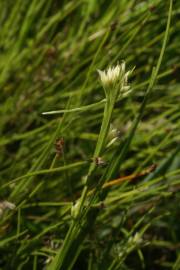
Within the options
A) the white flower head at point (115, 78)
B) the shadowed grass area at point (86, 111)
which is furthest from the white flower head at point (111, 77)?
the shadowed grass area at point (86, 111)

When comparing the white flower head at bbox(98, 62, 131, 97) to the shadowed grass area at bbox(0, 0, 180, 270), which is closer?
the white flower head at bbox(98, 62, 131, 97)

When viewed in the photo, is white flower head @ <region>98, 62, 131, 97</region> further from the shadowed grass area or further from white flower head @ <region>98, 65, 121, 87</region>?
the shadowed grass area

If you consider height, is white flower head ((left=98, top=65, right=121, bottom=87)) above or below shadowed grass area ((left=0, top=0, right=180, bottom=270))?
above

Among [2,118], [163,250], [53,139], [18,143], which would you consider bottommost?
[163,250]

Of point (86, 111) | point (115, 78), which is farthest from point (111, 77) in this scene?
point (86, 111)

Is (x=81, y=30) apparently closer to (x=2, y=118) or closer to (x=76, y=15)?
(x=76, y=15)

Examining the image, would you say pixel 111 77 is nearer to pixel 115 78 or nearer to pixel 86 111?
pixel 115 78

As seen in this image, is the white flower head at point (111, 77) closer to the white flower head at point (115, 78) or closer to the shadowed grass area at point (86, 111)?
the white flower head at point (115, 78)

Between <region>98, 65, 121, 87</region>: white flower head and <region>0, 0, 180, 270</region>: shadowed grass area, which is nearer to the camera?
<region>98, 65, 121, 87</region>: white flower head

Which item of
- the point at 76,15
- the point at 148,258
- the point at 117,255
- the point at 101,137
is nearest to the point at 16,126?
the point at 76,15

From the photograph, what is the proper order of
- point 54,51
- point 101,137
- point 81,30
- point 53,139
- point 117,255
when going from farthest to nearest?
Result: point 81,30
point 54,51
point 117,255
point 53,139
point 101,137

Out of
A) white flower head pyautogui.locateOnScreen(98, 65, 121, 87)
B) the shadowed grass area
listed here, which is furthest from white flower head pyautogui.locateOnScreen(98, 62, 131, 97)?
the shadowed grass area
